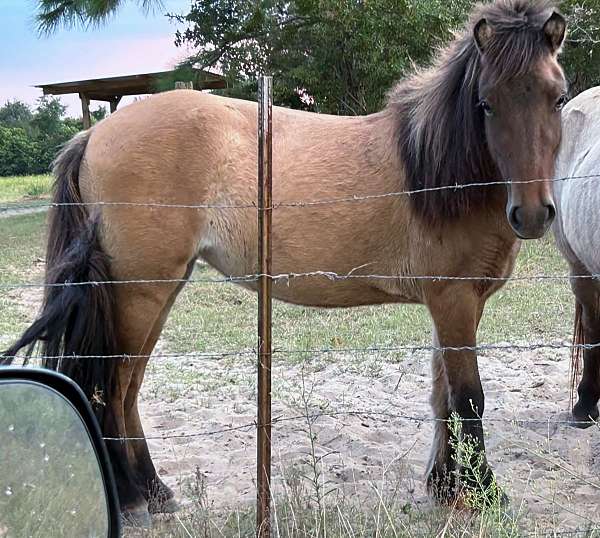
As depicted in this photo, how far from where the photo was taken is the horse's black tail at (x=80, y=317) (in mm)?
3045

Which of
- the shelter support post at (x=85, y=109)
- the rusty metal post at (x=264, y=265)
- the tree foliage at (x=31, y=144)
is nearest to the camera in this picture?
the rusty metal post at (x=264, y=265)

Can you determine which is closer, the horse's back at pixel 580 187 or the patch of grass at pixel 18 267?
the horse's back at pixel 580 187

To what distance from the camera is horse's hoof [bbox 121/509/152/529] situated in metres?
3.17

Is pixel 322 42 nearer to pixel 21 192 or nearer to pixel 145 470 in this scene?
pixel 145 470

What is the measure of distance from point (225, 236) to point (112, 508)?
1.74m

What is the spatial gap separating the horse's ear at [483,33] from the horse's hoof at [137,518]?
258cm

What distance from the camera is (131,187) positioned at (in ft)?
10.6

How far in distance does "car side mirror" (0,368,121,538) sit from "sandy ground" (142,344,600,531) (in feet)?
3.58

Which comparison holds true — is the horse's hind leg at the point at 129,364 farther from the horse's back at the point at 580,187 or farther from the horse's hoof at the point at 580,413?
the horse's hoof at the point at 580,413

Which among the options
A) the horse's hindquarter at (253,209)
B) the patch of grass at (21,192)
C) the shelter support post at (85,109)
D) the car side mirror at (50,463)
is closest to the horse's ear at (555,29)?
the horse's hindquarter at (253,209)

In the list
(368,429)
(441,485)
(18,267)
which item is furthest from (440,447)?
(18,267)

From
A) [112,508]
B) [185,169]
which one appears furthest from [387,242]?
[112,508]

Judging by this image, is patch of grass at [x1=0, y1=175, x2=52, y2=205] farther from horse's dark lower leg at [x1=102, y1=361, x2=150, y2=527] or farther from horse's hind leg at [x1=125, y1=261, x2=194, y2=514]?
horse's dark lower leg at [x1=102, y1=361, x2=150, y2=527]

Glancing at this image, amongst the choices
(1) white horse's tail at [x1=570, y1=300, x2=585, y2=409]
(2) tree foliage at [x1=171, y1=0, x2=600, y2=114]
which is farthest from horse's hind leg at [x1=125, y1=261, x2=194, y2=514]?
(2) tree foliage at [x1=171, y1=0, x2=600, y2=114]
